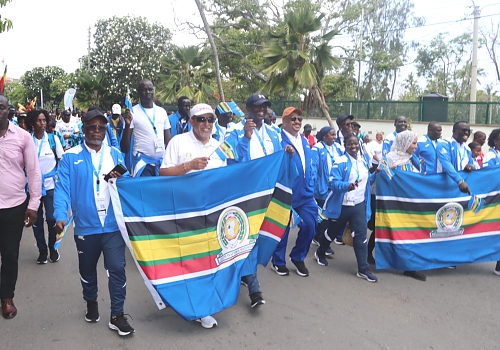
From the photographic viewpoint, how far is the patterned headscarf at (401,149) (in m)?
6.01

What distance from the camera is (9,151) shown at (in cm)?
436

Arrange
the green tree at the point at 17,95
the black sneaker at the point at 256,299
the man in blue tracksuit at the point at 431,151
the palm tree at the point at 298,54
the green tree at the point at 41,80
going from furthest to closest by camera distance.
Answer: the green tree at the point at 17,95, the green tree at the point at 41,80, the palm tree at the point at 298,54, the man in blue tracksuit at the point at 431,151, the black sneaker at the point at 256,299

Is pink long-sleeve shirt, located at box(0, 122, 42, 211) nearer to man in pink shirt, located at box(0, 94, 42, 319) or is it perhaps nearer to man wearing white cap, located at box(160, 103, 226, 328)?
man in pink shirt, located at box(0, 94, 42, 319)

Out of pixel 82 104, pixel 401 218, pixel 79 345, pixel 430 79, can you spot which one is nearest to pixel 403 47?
pixel 430 79

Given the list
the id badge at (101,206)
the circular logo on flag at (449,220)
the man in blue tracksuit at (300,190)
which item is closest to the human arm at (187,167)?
the id badge at (101,206)

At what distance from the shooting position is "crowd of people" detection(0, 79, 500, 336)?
410 cm

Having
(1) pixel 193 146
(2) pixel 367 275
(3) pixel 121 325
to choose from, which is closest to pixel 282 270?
(2) pixel 367 275

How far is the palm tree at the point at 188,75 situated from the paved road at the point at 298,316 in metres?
15.3

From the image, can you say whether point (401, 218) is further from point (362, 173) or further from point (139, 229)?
point (139, 229)

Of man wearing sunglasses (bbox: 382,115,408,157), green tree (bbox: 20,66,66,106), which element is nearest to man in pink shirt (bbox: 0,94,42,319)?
man wearing sunglasses (bbox: 382,115,408,157)

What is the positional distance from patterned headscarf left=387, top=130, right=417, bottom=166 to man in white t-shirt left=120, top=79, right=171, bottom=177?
9.75 ft

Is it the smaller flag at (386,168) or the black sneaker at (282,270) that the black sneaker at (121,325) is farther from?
the smaller flag at (386,168)

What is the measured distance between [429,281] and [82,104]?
85.9 ft

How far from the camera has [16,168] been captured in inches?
175
